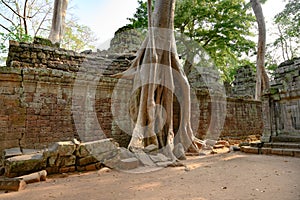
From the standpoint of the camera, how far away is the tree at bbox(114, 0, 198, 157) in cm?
498

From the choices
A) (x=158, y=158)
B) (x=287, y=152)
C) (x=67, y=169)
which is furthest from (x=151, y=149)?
(x=287, y=152)

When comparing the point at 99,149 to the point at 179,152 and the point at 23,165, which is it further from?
the point at 179,152

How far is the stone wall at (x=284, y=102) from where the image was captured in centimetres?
529

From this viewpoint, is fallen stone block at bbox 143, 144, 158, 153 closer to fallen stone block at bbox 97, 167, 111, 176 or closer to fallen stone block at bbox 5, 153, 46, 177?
fallen stone block at bbox 97, 167, 111, 176

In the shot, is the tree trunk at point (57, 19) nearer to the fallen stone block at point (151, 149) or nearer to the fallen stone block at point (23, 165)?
the fallen stone block at point (151, 149)

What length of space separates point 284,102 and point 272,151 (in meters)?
1.43

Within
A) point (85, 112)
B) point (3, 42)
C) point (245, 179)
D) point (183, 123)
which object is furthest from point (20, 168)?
point (3, 42)

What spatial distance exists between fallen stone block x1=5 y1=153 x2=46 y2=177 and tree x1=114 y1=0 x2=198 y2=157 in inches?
78.0

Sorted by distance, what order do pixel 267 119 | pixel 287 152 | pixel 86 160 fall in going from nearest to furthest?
pixel 86 160 < pixel 287 152 < pixel 267 119

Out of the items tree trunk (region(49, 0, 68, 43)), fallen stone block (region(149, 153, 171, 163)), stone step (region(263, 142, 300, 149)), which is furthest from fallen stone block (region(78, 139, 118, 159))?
tree trunk (region(49, 0, 68, 43))

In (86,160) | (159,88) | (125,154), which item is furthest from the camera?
(159,88)

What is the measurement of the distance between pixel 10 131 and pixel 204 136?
601 cm

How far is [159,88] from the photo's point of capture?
538 centimetres

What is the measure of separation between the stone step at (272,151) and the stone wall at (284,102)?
1.55ft
